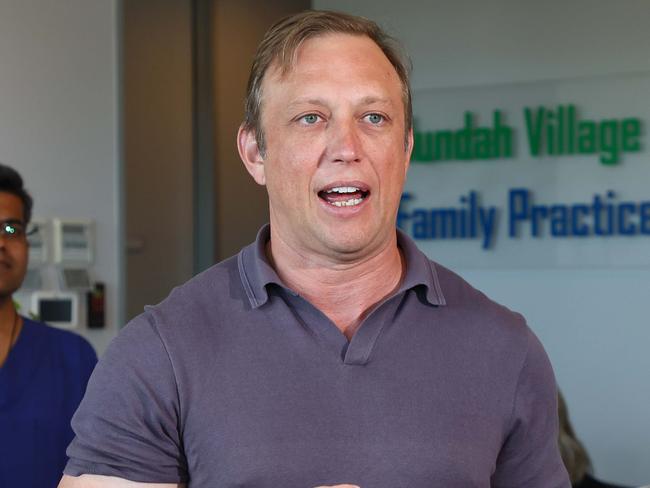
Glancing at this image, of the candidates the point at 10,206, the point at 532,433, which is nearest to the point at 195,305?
the point at 532,433

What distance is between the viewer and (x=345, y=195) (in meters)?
1.76

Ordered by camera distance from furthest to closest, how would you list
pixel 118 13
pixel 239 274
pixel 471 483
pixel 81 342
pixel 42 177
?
1. pixel 118 13
2. pixel 42 177
3. pixel 81 342
4. pixel 239 274
5. pixel 471 483

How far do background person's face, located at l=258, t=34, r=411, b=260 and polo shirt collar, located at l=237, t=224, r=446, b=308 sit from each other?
6 centimetres

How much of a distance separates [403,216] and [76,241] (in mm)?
1376

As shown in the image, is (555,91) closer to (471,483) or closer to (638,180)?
(638,180)

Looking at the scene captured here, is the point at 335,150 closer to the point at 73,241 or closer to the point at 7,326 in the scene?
the point at 7,326

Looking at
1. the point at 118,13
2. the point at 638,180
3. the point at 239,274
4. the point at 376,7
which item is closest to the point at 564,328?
the point at 638,180

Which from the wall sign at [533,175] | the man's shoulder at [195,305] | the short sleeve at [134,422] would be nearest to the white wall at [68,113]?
the wall sign at [533,175]

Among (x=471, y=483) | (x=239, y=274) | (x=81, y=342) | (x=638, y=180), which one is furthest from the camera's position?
(x=638, y=180)

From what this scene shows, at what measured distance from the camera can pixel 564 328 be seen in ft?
15.9

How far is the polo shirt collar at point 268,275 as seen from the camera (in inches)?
71.0

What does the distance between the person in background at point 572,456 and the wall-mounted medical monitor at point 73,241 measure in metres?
2.18

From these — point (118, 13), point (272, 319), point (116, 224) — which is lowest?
point (116, 224)

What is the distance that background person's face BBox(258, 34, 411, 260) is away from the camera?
176cm
